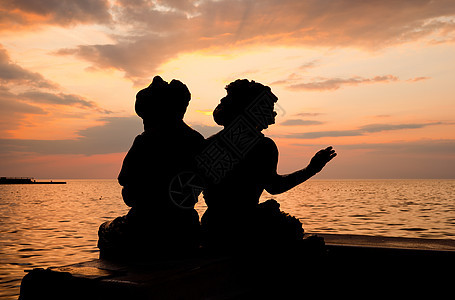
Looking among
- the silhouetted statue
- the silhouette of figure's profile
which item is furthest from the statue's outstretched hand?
the silhouette of figure's profile

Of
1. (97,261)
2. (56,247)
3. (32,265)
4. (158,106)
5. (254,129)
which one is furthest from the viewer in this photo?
(56,247)

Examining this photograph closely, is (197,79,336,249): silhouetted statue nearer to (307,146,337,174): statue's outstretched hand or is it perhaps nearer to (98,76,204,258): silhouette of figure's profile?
(307,146,337,174): statue's outstretched hand

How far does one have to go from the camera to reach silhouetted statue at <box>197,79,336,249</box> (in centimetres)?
Answer: 423

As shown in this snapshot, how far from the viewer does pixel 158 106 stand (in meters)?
4.13

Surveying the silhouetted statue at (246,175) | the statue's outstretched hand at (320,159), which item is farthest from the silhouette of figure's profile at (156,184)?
the statue's outstretched hand at (320,159)

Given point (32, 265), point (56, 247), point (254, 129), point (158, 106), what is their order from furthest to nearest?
point (56, 247), point (32, 265), point (254, 129), point (158, 106)

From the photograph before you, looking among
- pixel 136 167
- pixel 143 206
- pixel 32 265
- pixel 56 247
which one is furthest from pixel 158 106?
pixel 56 247

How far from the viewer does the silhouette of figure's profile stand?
13.1ft

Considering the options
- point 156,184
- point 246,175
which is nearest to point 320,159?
point 246,175

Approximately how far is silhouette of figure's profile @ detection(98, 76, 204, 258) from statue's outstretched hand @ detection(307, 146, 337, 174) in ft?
4.04

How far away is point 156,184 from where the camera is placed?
410 cm

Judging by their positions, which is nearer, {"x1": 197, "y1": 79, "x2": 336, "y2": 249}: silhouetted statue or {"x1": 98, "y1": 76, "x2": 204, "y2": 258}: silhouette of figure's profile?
{"x1": 98, "y1": 76, "x2": 204, "y2": 258}: silhouette of figure's profile

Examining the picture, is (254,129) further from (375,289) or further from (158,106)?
(375,289)

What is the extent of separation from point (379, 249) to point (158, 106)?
10.5ft
